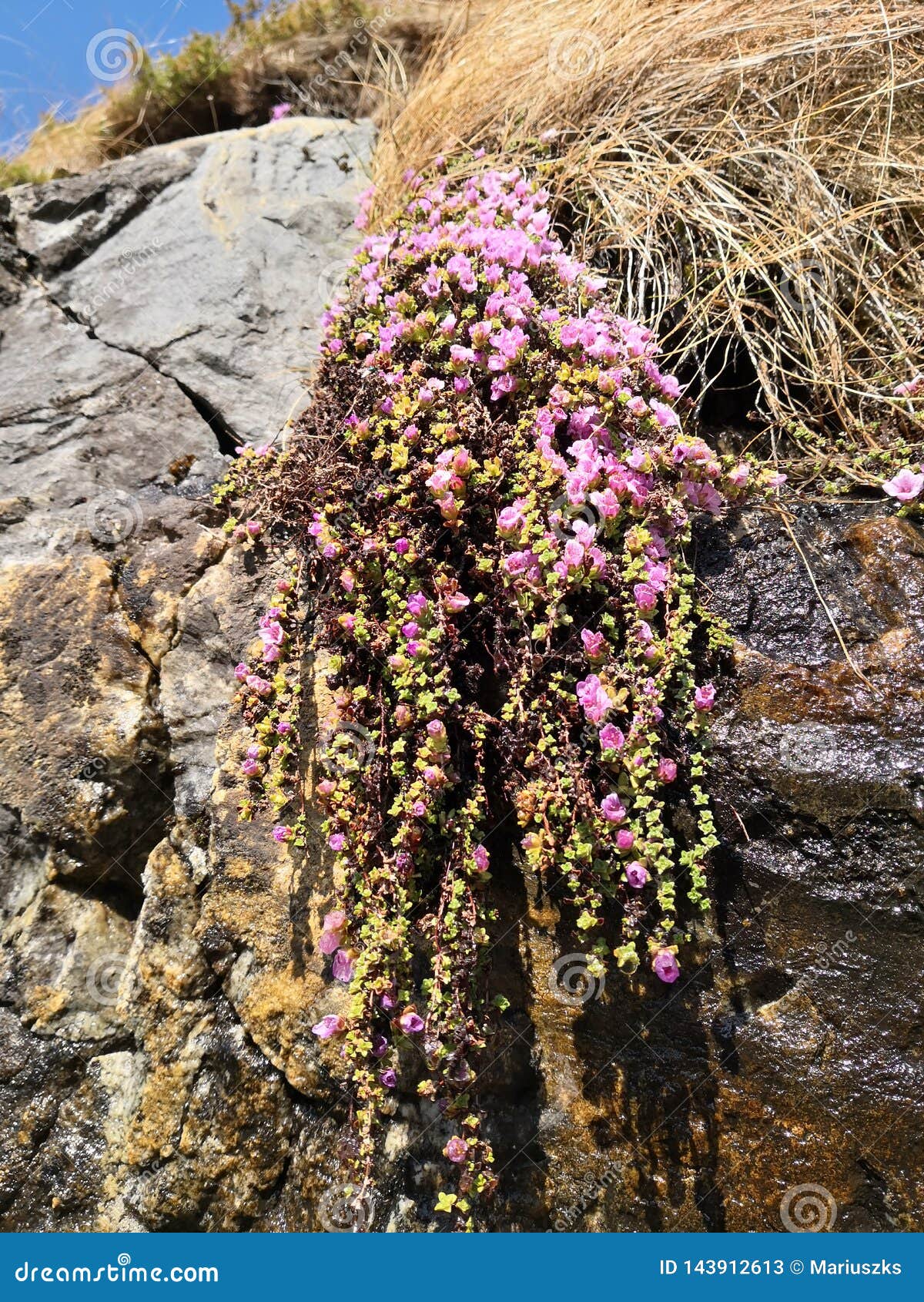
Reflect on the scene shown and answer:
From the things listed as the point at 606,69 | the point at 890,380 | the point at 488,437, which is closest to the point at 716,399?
the point at 890,380

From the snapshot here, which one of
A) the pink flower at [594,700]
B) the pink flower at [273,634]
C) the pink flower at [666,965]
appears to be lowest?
the pink flower at [666,965]

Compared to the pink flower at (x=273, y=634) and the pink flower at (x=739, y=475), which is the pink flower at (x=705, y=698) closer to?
the pink flower at (x=739, y=475)

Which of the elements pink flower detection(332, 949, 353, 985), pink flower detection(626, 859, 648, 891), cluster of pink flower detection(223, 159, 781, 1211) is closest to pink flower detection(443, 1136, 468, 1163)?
cluster of pink flower detection(223, 159, 781, 1211)

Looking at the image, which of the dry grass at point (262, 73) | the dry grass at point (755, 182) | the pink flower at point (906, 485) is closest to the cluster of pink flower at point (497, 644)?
the pink flower at point (906, 485)

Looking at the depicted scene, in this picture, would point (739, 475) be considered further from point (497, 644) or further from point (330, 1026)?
point (330, 1026)

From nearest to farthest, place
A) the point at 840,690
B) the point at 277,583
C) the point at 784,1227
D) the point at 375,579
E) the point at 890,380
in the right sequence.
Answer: the point at 784,1227, the point at 840,690, the point at 375,579, the point at 277,583, the point at 890,380

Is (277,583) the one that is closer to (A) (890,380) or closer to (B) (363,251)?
(B) (363,251)

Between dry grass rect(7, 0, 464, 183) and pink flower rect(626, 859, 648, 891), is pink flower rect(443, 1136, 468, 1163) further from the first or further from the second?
dry grass rect(7, 0, 464, 183)
